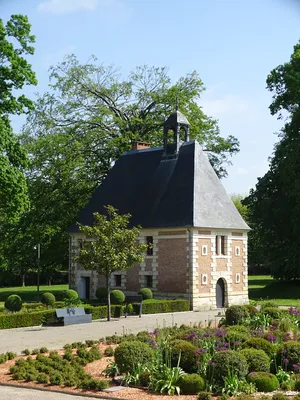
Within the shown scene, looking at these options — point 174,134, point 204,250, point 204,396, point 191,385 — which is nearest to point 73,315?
point 204,250

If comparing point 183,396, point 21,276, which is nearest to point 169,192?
point 183,396

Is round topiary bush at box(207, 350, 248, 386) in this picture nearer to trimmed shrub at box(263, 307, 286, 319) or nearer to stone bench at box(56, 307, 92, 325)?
trimmed shrub at box(263, 307, 286, 319)

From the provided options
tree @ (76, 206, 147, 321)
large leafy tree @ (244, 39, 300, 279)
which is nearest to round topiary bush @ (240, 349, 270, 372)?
tree @ (76, 206, 147, 321)

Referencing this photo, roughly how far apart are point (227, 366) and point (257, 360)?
113 centimetres

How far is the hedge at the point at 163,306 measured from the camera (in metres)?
29.4

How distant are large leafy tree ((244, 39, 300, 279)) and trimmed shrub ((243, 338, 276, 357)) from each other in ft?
88.8

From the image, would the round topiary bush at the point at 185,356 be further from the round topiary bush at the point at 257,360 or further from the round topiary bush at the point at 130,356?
the round topiary bush at the point at 257,360

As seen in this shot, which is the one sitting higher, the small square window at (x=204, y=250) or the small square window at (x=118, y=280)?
the small square window at (x=204, y=250)

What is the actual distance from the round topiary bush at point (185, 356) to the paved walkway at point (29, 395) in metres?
2.55

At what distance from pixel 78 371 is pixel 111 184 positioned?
26.4m

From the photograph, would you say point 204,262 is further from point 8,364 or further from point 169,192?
point 8,364

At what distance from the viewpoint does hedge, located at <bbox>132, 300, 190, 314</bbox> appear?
29366mm

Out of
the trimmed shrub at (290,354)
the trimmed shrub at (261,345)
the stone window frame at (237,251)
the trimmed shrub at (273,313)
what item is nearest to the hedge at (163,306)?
the stone window frame at (237,251)

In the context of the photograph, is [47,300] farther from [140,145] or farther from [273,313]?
[140,145]
